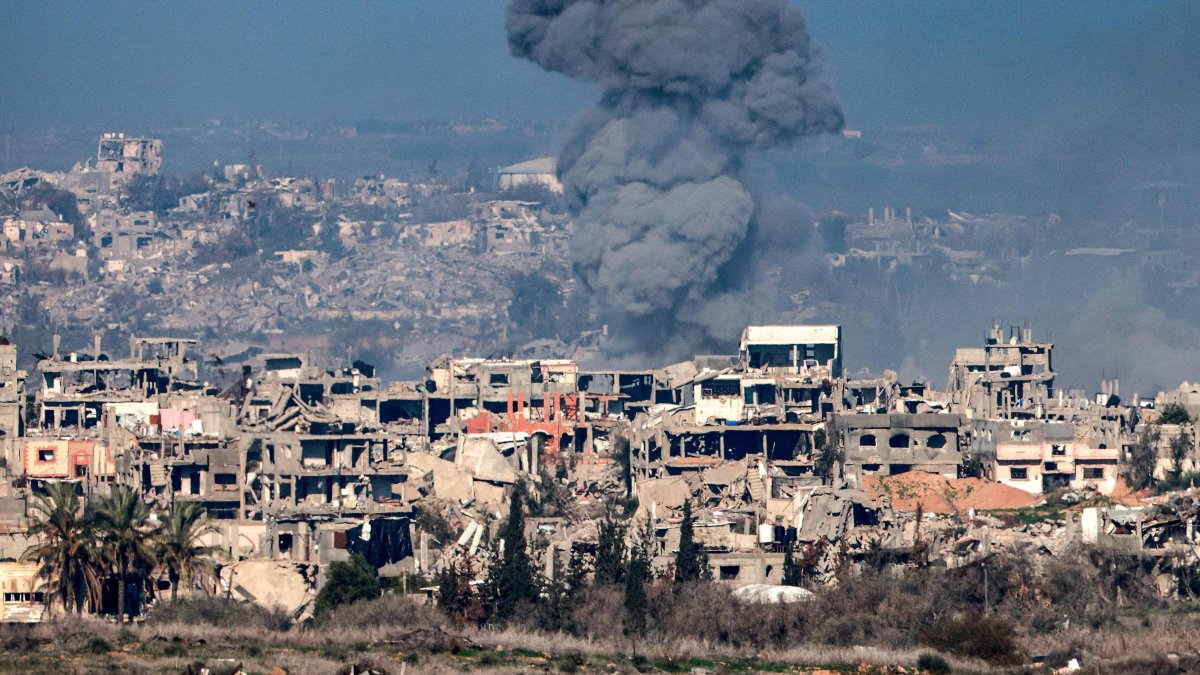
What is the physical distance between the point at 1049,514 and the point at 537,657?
20554 millimetres

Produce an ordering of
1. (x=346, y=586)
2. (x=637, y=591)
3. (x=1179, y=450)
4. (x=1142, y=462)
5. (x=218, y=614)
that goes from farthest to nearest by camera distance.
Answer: (x=1179, y=450)
(x=1142, y=462)
(x=346, y=586)
(x=218, y=614)
(x=637, y=591)

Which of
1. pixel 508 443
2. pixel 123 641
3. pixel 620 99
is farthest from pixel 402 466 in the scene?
pixel 620 99

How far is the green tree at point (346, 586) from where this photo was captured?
53094 mm

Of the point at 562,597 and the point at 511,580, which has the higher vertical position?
the point at 511,580

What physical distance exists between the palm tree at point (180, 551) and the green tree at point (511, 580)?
5624mm

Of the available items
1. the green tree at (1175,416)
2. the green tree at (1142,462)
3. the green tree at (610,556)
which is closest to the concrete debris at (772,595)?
the green tree at (610,556)

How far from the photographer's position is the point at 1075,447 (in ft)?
227

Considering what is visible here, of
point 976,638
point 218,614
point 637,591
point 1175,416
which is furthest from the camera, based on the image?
point 1175,416

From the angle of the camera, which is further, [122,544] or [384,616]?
[122,544]

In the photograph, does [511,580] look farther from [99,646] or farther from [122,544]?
[99,646]

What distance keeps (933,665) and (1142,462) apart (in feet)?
82.3

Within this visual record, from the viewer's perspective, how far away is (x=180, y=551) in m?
54.3

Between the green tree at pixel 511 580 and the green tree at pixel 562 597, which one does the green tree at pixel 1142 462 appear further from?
the green tree at pixel 511 580

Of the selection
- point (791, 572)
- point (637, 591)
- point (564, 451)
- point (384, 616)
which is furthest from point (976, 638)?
point (564, 451)
